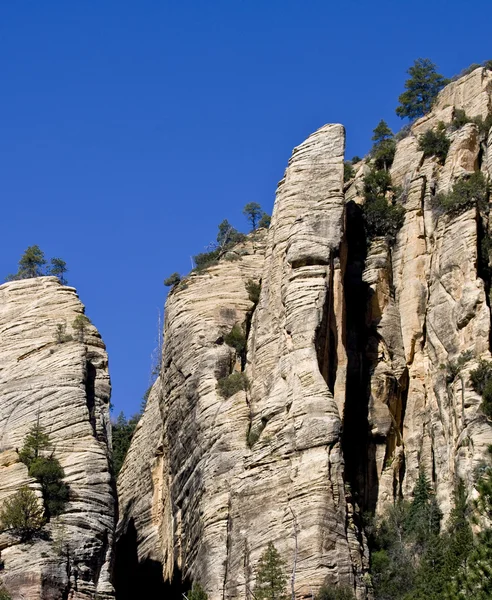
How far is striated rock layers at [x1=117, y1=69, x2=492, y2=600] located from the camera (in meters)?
66.4

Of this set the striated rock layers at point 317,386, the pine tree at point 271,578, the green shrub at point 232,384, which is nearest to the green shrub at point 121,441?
the striated rock layers at point 317,386

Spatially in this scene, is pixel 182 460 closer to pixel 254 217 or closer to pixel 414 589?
pixel 414 589

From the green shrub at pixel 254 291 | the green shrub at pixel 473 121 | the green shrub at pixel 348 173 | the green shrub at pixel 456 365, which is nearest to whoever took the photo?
the green shrub at pixel 456 365

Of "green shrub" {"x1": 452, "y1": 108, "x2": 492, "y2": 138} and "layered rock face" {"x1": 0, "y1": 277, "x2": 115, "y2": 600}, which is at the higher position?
"green shrub" {"x1": 452, "y1": 108, "x2": 492, "y2": 138}

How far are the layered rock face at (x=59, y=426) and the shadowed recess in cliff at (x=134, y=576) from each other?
7763 mm

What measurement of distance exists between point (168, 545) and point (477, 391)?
18.9 m

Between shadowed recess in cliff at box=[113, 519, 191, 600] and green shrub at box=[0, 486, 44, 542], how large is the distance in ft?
33.3

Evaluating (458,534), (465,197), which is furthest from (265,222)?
(458,534)

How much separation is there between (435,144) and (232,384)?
17.9 m

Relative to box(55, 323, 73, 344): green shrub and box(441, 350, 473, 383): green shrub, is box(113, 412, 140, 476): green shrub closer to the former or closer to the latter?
box(55, 323, 73, 344): green shrub

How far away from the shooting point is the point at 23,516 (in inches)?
2726

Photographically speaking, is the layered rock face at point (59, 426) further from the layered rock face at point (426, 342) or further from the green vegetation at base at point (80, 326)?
the layered rock face at point (426, 342)

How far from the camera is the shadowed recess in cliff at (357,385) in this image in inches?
2830

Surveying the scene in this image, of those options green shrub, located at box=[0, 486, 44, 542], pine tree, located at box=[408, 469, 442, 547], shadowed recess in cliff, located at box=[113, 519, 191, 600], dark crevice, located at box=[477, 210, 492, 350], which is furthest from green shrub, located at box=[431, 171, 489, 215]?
green shrub, located at box=[0, 486, 44, 542]
